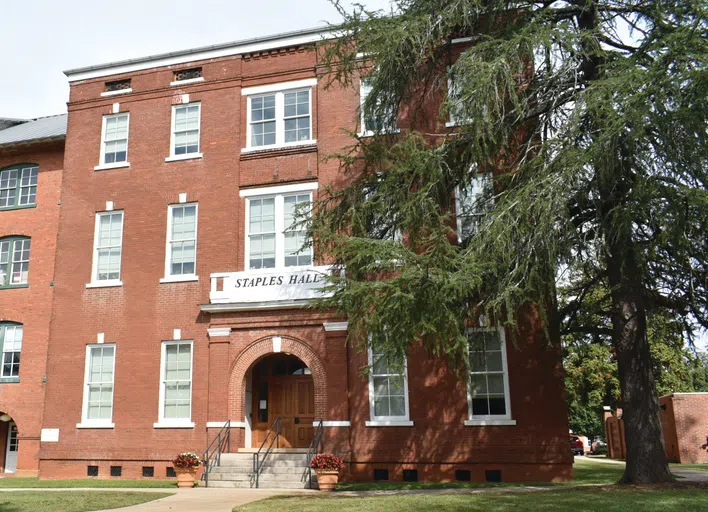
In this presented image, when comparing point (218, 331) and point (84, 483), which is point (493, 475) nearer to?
point (218, 331)

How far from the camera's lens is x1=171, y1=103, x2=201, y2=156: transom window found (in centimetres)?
2250

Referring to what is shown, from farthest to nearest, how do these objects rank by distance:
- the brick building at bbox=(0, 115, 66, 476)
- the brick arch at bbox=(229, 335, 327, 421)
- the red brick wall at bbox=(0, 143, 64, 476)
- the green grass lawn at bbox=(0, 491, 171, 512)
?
the brick building at bbox=(0, 115, 66, 476) → the red brick wall at bbox=(0, 143, 64, 476) → the brick arch at bbox=(229, 335, 327, 421) → the green grass lawn at bbox=(0, 491, 171, 512)

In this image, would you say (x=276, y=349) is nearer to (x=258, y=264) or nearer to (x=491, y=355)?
(x=258, y=264)

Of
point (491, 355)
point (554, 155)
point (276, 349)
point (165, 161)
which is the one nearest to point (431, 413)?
point (491, 355)

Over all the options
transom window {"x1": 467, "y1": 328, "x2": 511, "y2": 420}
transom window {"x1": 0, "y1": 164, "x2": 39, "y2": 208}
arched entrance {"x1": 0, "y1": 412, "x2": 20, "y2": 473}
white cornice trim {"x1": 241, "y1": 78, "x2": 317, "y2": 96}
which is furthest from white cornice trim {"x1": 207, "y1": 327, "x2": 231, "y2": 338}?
transom window {"x1": 0, "y1": 164, "x2": 39, "y2": 208}

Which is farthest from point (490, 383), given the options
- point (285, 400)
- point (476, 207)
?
point (285, 400)

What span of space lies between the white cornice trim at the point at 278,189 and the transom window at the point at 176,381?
476 cm

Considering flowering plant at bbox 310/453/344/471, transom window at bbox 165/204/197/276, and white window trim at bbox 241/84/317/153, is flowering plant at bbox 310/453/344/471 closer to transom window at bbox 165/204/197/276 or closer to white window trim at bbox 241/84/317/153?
transom window at bbox 165/204/197/276

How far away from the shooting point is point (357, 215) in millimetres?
15445

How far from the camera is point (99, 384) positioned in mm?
21281

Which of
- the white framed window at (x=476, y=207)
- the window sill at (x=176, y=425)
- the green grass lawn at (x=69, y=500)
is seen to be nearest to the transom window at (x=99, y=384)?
the window sill at (x=176, y=425)

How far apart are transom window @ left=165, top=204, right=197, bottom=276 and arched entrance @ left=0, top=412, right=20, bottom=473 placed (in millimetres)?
8522

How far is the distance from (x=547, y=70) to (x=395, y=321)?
259 inches

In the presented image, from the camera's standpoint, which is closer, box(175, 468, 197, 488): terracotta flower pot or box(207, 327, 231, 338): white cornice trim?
box(175, 468, 197, 488): terracotta flower pot
